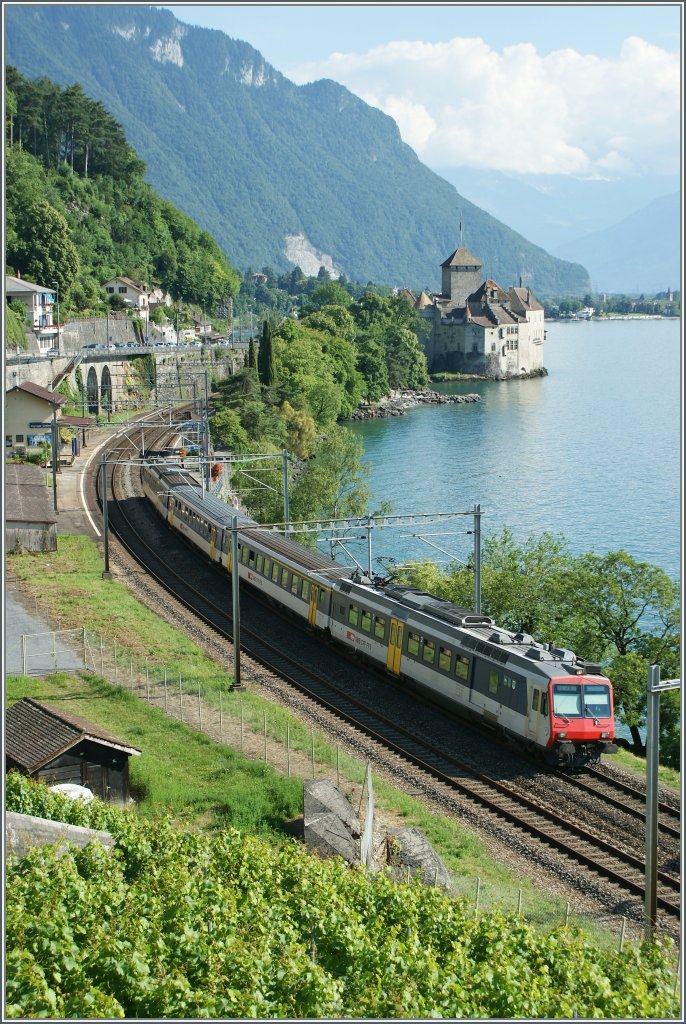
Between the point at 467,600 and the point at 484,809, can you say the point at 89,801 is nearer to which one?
the point at 484,809

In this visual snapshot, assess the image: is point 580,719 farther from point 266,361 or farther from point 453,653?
point 266,361

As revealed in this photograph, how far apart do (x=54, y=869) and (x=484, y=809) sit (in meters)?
8.97

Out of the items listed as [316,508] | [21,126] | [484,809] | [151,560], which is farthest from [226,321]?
[484,809]

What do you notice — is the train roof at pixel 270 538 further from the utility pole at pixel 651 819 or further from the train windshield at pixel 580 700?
the utility pole at pixel 651 819

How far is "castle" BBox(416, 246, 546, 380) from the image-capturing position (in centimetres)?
14562

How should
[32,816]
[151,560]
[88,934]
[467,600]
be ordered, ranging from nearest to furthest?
1. [88,934]
2. [32,816]
3. [467,600]
4. [151,560]

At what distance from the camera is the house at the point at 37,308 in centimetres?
7688

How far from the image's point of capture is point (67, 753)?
19188mm

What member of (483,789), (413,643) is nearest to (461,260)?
(413,643)

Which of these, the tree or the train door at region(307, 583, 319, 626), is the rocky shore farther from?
the train door at region(307, 583, 319, 626)

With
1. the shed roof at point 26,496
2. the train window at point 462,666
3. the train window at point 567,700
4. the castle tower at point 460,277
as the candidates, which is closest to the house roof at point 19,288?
the shed roof at point 26,496

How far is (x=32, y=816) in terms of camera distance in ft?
50.9

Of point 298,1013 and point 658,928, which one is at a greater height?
point 298,1013

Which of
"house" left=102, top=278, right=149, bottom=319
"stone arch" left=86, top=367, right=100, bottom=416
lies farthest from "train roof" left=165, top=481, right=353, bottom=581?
"house" left=102, top=278, right=149, bottom=319
